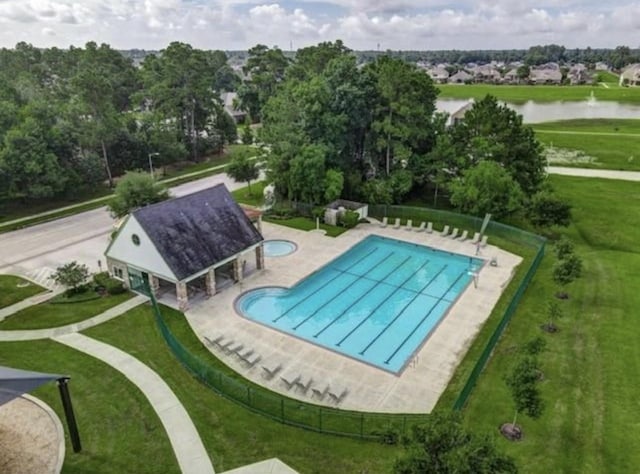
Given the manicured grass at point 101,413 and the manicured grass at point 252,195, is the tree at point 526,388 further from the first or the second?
the manicured grass at point 252,195

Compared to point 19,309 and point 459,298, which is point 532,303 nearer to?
point 459,298

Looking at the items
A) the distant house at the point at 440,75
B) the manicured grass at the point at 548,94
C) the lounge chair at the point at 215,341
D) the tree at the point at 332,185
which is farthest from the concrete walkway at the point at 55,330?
the distant house at the point at 440,75

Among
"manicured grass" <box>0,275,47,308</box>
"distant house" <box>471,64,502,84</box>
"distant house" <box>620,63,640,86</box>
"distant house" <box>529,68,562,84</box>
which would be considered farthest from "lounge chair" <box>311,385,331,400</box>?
"distant house" <box>471,64,502,84</box>

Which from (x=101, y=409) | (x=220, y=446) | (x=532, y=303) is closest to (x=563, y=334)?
(x=532, y=303)

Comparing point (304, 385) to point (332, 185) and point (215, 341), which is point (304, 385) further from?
point (332, 185)

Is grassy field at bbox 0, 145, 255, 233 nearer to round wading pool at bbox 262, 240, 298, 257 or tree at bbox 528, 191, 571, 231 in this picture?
round wading pool at bbox 262, 240, 298, 257
